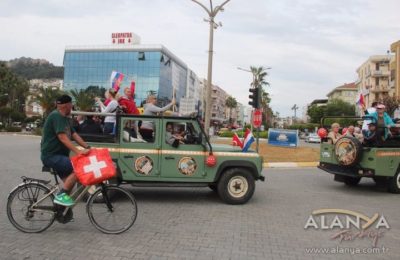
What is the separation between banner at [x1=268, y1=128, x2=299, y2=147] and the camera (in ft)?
93.4

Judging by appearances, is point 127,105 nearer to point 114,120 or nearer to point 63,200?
point 114,120

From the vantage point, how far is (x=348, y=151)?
10.1 metres

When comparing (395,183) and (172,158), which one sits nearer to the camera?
(172,158)

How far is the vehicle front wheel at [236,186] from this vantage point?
828 cm

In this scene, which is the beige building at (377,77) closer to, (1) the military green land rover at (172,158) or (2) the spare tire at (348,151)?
(2) the spare tire at (348,151)

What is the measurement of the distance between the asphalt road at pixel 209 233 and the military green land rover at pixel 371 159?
67 cm

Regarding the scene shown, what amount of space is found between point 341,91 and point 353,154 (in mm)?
123401

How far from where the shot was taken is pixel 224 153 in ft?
27.3

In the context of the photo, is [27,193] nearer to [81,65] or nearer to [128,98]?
[128,98]

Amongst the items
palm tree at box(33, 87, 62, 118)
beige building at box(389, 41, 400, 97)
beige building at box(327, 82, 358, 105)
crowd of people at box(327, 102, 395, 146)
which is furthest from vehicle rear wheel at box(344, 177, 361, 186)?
beige building at box(327, 82, 358, 105)

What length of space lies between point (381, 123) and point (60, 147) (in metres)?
7.79

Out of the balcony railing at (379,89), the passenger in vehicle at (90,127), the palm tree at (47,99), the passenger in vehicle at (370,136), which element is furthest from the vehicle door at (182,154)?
the balcony railing at (379,89)

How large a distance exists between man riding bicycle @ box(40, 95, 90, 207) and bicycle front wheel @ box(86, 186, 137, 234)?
13.4 inches

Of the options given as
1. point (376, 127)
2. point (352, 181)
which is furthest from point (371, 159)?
point (352, 181)
